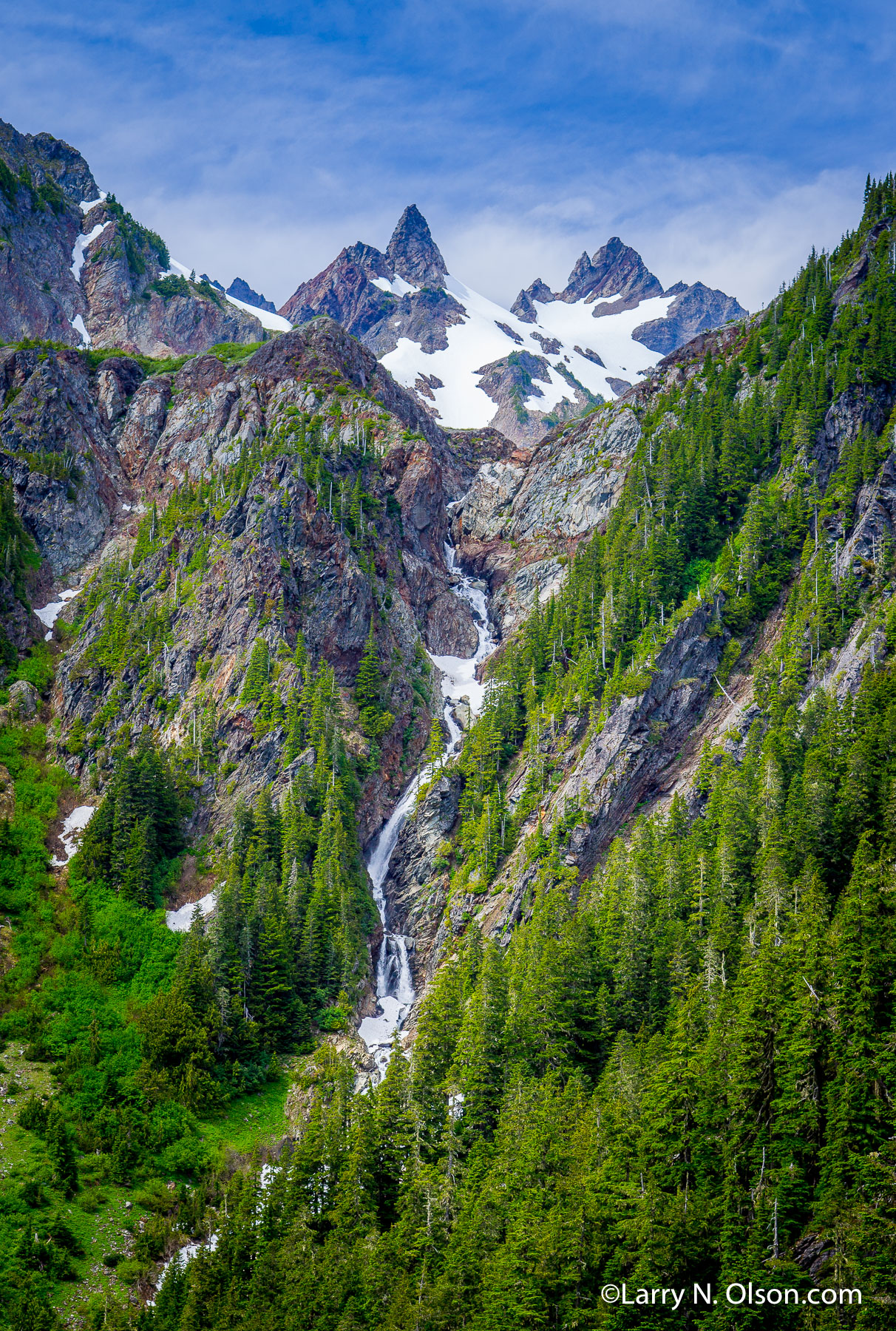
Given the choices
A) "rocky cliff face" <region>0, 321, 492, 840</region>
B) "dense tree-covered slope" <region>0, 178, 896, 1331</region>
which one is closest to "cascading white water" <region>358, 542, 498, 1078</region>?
"rocky cliff face" <region>0, 321, 492, 840</region>

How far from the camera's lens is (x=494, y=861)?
86.8 metres

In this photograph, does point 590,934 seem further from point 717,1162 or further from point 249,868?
point 249,868

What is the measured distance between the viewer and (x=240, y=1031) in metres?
70.2

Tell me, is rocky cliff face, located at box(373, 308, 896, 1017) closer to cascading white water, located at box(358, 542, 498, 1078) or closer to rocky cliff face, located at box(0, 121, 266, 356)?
cascading white water, located at box(358, 542, 498, 1078)

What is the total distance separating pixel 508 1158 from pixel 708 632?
59020 mm

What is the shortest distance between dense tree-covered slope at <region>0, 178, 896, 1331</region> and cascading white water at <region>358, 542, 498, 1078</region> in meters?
2.46

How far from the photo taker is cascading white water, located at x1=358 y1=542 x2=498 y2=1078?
79312 mm

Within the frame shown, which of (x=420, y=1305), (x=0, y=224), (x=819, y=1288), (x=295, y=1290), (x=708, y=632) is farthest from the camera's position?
(x=0, y=224)

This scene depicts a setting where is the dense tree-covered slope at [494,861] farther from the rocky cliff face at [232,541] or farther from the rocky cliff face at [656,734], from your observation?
the rocky cliff face at [232,541]

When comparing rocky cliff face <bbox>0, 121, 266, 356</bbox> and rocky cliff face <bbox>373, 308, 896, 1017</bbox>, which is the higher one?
rocky cliff face <bbox>0, 121, 266, 356</bbox>

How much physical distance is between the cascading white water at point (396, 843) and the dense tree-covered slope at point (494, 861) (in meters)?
2.46

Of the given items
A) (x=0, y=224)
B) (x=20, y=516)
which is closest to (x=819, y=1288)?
(x=20, y=516)

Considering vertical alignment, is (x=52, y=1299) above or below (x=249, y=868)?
below

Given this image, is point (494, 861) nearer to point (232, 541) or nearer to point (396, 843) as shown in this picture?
point (396, 843)
